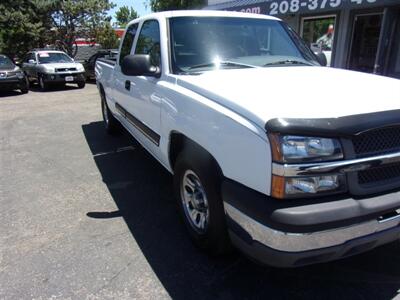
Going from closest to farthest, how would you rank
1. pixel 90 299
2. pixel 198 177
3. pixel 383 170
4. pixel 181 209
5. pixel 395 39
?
pixel 383 170, pixel 90 299, pixel 198 177, pixel 181 209, pixel 395 39

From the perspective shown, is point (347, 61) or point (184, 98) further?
point (347, 61)

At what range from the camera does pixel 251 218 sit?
2061 millimetres

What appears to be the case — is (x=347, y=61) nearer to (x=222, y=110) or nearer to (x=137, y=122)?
(x=137, y=122)

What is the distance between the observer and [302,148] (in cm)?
197

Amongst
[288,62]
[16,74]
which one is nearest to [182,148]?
[288,62]

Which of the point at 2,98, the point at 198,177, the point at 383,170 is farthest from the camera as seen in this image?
the point at 2,98

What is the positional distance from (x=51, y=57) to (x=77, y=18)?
10567mm

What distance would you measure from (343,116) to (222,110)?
29.3 inches

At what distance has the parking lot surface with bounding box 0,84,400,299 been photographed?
2579 mm

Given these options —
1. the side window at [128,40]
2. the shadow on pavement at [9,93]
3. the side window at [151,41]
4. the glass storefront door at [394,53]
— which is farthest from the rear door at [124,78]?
the shadow on pavement at [9,93]

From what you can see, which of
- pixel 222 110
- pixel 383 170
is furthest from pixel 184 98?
pixel 383 170

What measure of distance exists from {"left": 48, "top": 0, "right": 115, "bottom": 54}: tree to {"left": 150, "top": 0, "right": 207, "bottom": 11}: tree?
3.03 m

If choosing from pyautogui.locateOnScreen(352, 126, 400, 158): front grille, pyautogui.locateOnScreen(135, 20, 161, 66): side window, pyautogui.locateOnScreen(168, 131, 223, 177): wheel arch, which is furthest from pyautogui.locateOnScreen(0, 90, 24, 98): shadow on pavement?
pyautogui.locateOnScreen(352, 126, 400, 158): front grille

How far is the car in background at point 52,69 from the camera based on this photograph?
1407 centimetres
